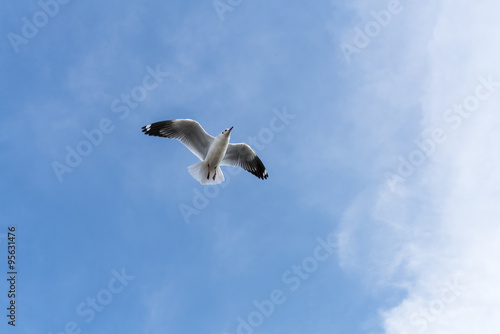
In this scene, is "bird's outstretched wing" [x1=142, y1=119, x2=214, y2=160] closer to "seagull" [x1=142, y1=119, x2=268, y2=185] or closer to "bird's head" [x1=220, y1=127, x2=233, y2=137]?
"seagull" [x1=142, y1=119, x2=268, y2=185]

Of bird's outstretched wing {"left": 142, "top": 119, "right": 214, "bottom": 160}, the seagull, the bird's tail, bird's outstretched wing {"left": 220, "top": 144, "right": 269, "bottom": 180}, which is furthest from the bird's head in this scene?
the bird's tail

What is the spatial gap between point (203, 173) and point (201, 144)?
2.69 ft

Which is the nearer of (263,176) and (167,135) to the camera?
(167,135)

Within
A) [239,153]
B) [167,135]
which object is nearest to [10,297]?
[167,135]

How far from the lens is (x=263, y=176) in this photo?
11727 millimetres

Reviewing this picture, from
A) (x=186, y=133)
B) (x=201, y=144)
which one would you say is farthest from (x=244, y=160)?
(x=186, y=133)

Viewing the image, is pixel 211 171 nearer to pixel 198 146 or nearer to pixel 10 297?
pixel 198 146

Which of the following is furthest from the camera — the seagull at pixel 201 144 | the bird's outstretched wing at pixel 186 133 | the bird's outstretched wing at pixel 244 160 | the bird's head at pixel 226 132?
the bird's outstretched wing at pixel 244 160

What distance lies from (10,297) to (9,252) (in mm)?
988

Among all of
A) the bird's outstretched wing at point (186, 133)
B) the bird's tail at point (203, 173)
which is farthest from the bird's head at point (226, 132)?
the bird's tail at point (203, 173)

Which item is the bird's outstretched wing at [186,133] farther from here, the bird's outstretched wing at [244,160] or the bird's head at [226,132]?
the bird's outstretched wing at [244,160]

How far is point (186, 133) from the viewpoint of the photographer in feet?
35.8

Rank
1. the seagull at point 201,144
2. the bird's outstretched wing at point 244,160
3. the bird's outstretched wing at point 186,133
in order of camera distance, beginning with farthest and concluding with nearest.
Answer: the bird's outstretched wing at point 244,160 → the bird's outstretched wing at point 186,133 → the seagull at point 201,144

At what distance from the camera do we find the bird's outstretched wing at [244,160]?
11218 mm
